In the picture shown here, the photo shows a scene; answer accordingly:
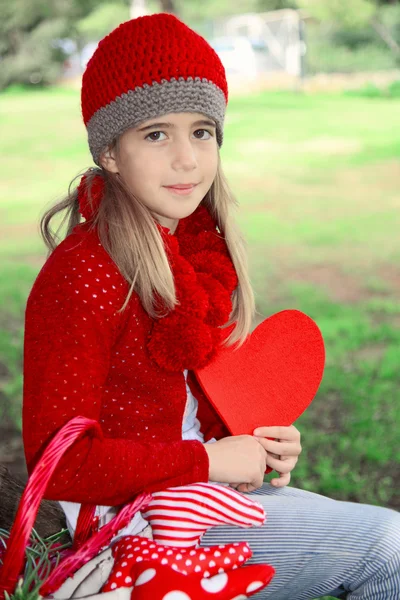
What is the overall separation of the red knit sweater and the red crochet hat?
10.4 inches

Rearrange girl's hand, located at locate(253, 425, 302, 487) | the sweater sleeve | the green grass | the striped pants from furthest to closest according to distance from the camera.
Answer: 1. the green grass
2. girl's hand, located at locate(253, 425, 302, 487)
3. the striped pants
4. the sweater sleeve

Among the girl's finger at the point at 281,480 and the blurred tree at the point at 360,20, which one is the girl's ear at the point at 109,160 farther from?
the blurred tree at the point at 360,20

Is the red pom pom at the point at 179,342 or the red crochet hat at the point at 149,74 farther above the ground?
the red crochet hat at the point at 149,74

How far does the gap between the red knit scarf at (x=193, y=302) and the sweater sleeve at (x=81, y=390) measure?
0.12 metres

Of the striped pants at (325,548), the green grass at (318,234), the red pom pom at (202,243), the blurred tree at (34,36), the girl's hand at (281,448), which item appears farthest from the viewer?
the blurred tree at (34,36)

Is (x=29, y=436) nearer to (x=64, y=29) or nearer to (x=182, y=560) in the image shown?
(x=182, y=560)

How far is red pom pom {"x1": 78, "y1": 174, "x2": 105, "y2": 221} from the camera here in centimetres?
172

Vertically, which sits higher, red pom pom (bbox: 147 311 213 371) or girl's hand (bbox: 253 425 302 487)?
red pom pom (bbox: 147 311 213 371)

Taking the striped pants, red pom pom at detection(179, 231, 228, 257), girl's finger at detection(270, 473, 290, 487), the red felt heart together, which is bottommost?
the striped pants

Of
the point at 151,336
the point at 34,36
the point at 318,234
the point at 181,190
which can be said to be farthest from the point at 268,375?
the point at 34,36

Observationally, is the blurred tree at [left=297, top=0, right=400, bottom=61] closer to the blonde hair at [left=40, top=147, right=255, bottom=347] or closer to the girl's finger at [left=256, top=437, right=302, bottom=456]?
the blonde hair at [left=40, top=147, right=255, bottom=347]

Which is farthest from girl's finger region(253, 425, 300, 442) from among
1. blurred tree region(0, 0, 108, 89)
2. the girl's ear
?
blurred tree region(0, 0, 108, 89)

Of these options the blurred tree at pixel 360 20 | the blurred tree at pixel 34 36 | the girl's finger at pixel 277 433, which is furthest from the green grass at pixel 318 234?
the blurred tree at pixel 34 36

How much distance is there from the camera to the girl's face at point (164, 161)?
1.72 meters
